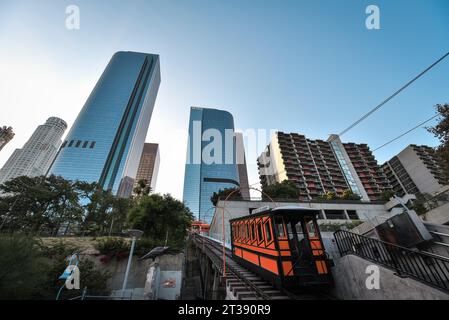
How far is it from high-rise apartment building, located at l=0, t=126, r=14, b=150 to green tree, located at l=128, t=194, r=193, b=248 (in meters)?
15.1

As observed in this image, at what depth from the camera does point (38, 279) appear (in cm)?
676

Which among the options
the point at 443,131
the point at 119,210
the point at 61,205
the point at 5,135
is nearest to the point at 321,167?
the point at 443,131

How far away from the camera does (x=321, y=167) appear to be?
217ft

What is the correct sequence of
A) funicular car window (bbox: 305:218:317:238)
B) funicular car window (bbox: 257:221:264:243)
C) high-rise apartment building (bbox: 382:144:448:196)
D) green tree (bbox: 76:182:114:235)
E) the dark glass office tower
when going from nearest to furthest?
funicular car window (bbox: 305:218:317:238) → funicular car window (bbox: 257:221:264:243) → green tree (bbox: 76:182:114:235) → high-rise apartment building (bbox: 382:144:448:196) → the dark glass office tower

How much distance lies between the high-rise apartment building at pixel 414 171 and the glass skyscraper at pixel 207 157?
76.6 metres

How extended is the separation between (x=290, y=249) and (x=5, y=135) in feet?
93.9

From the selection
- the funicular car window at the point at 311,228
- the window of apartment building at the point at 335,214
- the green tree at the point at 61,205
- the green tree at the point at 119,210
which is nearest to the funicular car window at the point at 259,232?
the funicular car window at the point at 311,228

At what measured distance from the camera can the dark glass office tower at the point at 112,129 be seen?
261 feet

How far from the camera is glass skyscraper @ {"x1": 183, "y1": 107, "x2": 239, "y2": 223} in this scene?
110 metres

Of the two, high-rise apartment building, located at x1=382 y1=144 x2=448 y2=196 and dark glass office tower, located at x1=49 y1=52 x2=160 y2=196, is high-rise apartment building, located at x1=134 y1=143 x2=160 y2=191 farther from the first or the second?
high-rise apartment building, located at x1=382 y1=144 x2=448 y2=196

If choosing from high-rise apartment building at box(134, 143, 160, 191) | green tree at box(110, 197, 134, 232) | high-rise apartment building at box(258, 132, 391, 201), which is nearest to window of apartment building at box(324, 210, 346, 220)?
high-rise apartment building at box(258, 132, 391, 201)

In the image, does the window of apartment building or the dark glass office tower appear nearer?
the window of apartment building

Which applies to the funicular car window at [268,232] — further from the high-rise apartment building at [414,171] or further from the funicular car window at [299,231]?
the high-rise apartment building at [414,171]

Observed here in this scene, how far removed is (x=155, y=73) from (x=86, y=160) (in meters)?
84.6
